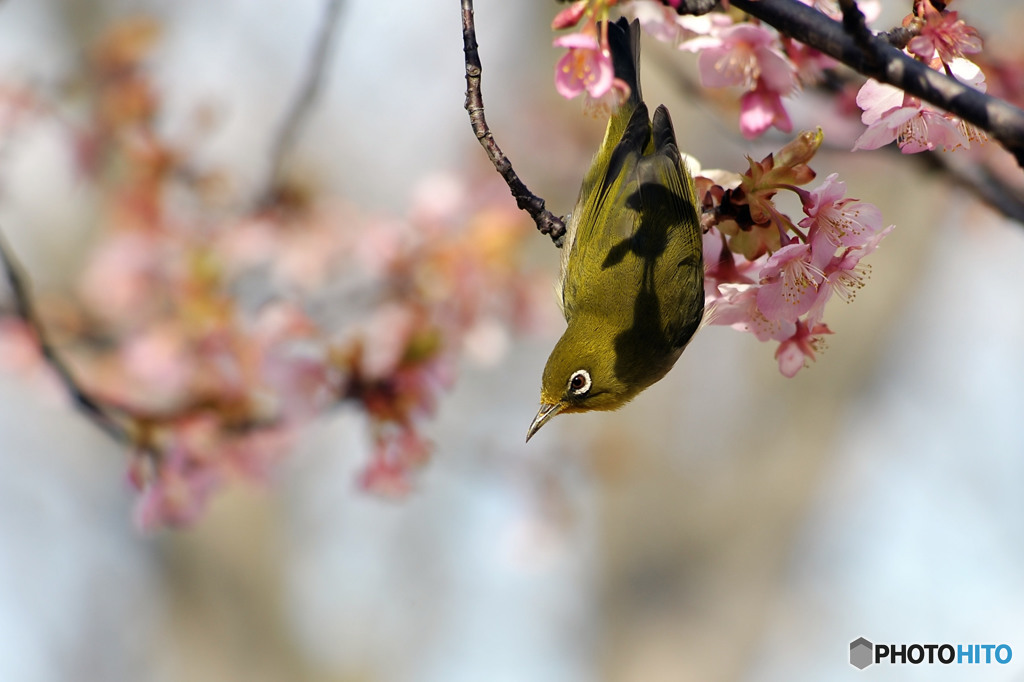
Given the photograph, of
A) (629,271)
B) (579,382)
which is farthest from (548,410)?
(629,271)

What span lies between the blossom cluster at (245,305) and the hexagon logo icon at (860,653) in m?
2.23

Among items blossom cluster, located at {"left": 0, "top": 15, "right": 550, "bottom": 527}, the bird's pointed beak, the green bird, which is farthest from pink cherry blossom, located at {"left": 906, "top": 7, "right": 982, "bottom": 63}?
blossom cluster, located at {"left": 0, "top": 15, "right": 550, "bottom": 527}

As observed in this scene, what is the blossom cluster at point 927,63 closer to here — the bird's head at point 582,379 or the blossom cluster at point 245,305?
the bird's head at point 582,379

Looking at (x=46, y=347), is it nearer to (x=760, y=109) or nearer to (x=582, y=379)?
(x=582, y=379)

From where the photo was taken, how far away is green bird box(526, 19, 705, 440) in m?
3.01

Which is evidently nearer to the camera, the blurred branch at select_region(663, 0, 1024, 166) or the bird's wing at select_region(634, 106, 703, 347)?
the blurred branch at select_region(663, 0, 1024, 166)

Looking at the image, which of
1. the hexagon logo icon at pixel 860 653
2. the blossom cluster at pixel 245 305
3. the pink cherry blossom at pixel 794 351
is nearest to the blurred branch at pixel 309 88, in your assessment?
the blossom cluster at pixel 245 305

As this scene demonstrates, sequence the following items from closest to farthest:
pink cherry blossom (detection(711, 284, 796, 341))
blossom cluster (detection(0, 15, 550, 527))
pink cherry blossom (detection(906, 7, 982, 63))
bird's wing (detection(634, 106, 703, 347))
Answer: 1. pink cherry blossom (detection(906, 7, 982, 63))
2. pink cherry blossom (detection(711, 284, 796, 341))
3. bird's wing (detection(634, 106, 703, 347))
4. blossom cluster (detection(0, 15, 550, 527))

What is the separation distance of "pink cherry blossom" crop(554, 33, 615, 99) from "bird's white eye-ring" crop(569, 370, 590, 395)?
4.10 ft

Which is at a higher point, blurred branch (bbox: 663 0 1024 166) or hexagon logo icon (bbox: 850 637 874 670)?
blurred branch (bbox: 663 0 1024 166)

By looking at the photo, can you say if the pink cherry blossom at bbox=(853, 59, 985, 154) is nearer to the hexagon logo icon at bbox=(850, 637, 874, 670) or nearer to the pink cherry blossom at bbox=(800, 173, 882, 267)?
the pink cherry blossom at bbox=(800, 173, 882, 267)

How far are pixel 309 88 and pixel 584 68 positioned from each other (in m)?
1.81

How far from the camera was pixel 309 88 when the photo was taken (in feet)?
Result: 11.6

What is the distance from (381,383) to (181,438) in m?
0.99
